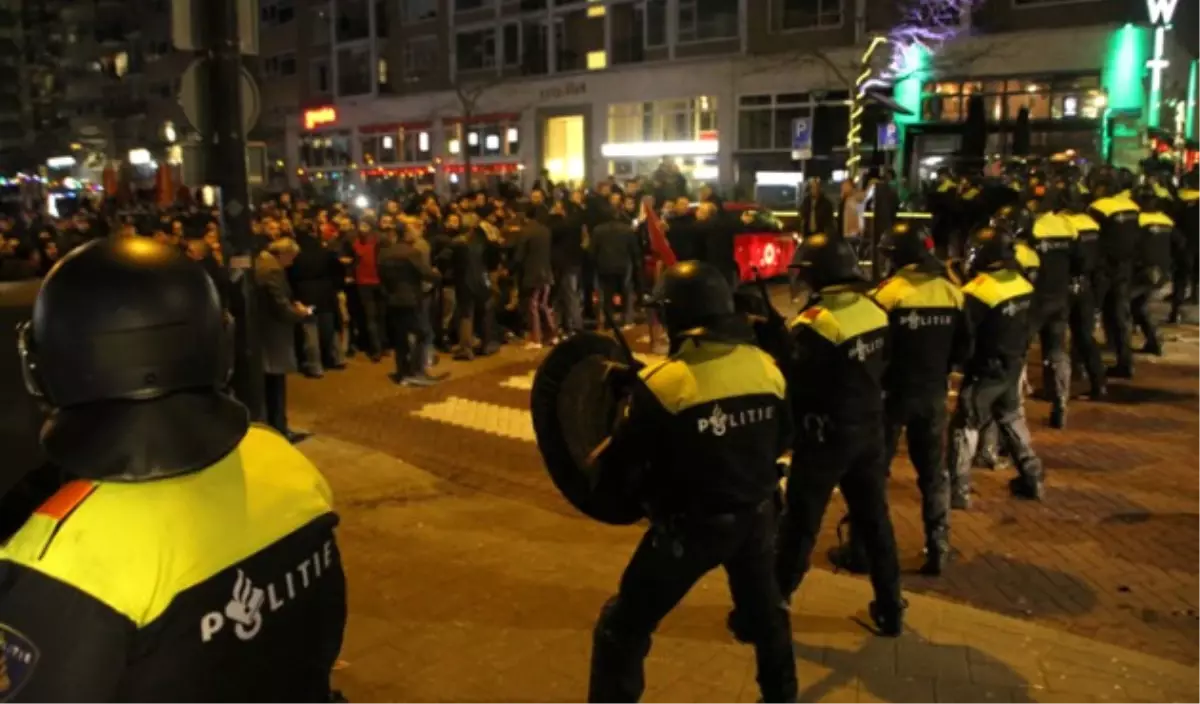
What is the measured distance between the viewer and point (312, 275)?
13273mm

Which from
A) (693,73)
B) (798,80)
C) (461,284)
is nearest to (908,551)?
(461,284)

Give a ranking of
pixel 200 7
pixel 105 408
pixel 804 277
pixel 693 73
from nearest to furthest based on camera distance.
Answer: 1. pixel 105 408
2. pixel 804 277
3. pixel 200 7
4. pixel 693 73

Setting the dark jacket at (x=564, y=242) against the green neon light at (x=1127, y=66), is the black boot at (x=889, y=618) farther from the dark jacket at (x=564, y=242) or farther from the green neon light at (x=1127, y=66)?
the green neon light at (x=1127, y=66)

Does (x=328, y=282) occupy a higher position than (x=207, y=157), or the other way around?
(x=207, y=157)

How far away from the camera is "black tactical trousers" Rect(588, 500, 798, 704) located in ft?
13.2

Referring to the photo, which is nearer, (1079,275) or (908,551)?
(908,551)

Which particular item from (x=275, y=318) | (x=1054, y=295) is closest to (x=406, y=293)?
(x=275, y=318)

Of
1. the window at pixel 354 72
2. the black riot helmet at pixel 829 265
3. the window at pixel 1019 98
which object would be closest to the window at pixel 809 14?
the window at pixel 1019 98

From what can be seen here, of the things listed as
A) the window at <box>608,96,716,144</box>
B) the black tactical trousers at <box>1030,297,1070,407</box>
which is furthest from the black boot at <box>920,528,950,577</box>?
the window at <box>608,96,716,144</box>

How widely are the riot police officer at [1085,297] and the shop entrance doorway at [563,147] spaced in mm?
35255

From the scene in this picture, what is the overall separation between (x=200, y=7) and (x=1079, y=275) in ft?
26.4

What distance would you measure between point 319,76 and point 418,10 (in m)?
9.12

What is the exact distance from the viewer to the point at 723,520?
13.2ft

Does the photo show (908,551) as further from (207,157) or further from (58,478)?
(58,478)
